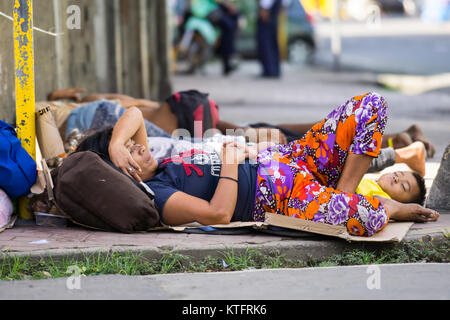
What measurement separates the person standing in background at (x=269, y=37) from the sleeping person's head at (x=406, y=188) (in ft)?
33.5

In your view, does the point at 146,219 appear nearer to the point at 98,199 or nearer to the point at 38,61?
the point at 98,199

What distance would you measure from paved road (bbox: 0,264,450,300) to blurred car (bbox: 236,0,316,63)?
1468cm

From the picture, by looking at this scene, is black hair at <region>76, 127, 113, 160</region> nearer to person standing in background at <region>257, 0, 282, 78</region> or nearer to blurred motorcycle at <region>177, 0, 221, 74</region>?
person standing in background at <region>257, 0, 282, 78</region>

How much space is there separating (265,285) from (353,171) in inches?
41.1

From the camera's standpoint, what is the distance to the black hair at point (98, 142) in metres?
4.25

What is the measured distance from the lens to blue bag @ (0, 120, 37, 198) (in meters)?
4.15

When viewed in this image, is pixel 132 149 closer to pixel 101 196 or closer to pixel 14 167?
pixel 101 196

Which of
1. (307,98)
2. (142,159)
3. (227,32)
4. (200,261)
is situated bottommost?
(200,261)

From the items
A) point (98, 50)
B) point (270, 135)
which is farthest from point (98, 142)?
point (98, 50)

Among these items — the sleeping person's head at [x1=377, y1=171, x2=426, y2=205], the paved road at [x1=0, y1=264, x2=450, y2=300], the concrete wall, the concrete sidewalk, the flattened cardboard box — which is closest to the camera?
the paved road at [x1=0, y1=264, x2=450, y2=300]

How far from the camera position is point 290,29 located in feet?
58.7

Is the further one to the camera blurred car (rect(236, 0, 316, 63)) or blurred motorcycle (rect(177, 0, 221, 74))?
blurred car (rect(236, 0, 316, 63))

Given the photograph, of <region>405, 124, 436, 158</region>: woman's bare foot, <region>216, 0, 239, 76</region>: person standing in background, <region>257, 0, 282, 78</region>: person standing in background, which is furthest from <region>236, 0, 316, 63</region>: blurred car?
<region>405, 124, 436, 158</region>: woman's bare foot
